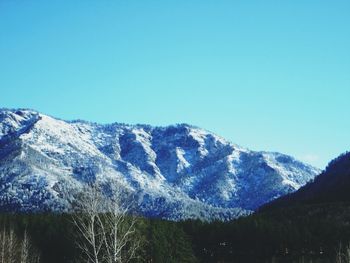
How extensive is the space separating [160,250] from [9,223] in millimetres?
39914

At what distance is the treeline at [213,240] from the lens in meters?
126

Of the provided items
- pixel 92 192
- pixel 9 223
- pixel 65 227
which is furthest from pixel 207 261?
pixel 92 192

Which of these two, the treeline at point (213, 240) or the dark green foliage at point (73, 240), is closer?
the dark green foliage at point (73, 240)

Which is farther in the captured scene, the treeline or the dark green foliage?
the treeline

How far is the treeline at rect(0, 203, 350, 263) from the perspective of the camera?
413ft

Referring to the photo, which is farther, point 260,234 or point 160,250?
point 260,234

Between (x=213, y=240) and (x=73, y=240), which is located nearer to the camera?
(x=73, y=240)

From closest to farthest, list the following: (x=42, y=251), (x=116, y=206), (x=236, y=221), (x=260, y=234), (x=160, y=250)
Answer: (x=116, y=206), (x=160, y=250), (x=42, y=251), (x=260, y=234), (x=236, y=221)

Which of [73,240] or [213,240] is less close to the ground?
[213,240]

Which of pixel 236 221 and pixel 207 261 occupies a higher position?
pixel 236 221

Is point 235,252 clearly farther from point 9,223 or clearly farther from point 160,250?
point 9,223

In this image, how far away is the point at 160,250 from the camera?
123m

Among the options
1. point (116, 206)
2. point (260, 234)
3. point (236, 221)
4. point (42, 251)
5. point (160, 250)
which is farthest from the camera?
point (236, 221)

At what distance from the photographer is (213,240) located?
475 ft
